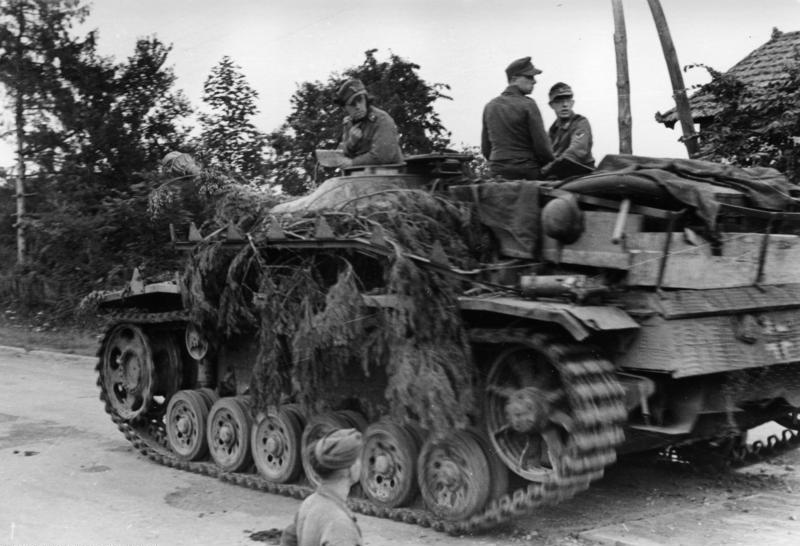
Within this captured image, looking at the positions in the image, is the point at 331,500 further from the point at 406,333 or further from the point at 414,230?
the point at 414,230

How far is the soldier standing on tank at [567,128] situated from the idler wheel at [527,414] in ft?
7.27

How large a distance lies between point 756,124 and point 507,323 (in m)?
7.64

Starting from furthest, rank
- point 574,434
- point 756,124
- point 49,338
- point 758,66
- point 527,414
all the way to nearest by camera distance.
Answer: point 49,338, point 758,66, point 756,124, point 527,414, point 574,434

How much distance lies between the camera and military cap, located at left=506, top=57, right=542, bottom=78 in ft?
29.4

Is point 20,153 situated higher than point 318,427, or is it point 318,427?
point 20,153

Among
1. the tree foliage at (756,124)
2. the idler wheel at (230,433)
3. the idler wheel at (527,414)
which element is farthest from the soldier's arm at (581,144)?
the tree foliage at (756,124)

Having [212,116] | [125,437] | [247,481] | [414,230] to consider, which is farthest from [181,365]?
[212,116]

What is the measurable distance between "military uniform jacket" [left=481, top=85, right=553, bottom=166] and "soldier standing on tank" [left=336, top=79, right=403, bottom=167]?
985mm

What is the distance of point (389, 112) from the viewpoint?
16.2 meters

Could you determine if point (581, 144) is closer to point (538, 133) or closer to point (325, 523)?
point (538, 133)

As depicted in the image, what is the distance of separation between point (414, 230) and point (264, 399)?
1.82 meters

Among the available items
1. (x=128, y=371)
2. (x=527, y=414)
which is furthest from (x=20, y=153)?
(x=527, y=414)

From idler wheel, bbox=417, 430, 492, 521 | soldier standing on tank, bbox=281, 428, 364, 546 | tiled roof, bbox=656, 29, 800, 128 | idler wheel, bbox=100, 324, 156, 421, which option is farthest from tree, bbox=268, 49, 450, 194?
soldier standing on tank, bbox=281, 428, 364, 546

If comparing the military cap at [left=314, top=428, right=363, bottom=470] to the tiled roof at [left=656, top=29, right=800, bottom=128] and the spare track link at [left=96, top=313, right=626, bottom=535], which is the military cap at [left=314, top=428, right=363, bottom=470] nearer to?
the spare track link at [left=96, top=313, right=626, bottom=535]
